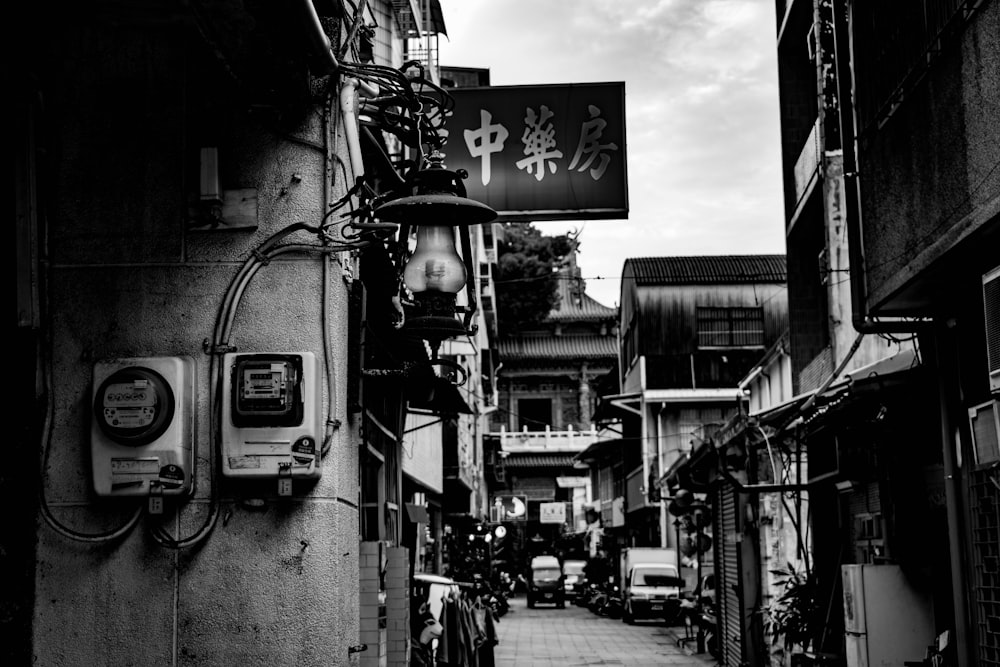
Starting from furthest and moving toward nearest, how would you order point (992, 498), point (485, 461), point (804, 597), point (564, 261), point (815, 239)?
point (564, 261)
point (485, 461)
point (815, 239)
point (804, 597)
point (992, 498)

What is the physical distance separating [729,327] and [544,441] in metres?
22.5

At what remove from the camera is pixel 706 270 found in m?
40.8

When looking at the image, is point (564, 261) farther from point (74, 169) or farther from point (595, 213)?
point (74, 169)

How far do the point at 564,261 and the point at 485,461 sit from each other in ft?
36.5

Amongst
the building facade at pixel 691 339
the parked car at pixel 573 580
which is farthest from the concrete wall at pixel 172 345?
the parked car at pixel 573 580

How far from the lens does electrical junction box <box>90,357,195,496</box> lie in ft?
21.7

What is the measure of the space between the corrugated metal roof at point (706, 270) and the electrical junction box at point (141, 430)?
34.4 metres

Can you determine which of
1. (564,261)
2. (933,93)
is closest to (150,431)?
(933,93)

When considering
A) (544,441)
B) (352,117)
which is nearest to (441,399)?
(352,117)

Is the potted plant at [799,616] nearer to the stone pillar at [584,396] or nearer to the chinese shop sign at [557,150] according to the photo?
the chinese shop sign at [557,150]

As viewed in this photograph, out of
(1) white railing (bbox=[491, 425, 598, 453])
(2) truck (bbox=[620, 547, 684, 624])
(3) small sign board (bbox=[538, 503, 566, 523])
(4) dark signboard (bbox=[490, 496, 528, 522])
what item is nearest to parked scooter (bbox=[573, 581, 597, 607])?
(4) dark signboard (bbox=[490, 496, 528, 522])

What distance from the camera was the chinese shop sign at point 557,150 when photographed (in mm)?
10406

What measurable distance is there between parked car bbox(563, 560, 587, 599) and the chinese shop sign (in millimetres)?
39332

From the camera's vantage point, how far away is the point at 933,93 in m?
8.26
